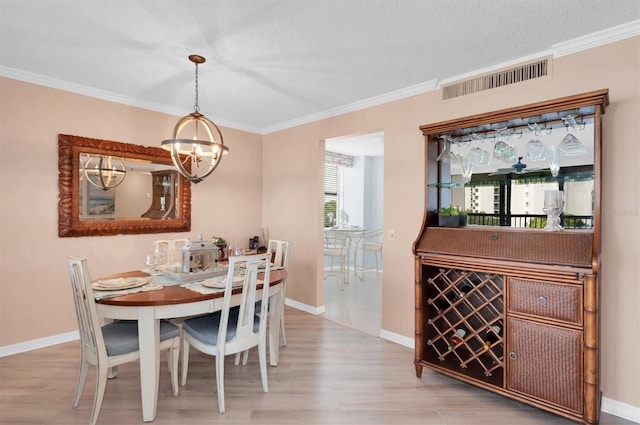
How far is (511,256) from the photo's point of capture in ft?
7.54

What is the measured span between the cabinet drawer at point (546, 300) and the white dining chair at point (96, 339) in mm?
2411

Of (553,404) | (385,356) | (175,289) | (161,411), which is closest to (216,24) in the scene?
(175,289)

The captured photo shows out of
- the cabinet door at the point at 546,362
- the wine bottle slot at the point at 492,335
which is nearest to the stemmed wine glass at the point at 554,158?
the cabinet door at the point at 546,362

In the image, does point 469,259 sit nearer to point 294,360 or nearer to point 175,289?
point 294,360

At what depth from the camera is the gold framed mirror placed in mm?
3375

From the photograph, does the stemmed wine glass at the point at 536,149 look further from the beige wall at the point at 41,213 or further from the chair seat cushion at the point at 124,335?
the beige wall at the point at 41,213

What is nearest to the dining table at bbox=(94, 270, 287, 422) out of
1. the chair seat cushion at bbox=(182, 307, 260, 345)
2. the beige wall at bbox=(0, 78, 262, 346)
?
the chair seat cushion at bbox=(182, 307, 260, 345)

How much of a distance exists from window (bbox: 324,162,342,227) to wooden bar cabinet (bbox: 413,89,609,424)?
451cm

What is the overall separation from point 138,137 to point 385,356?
3538 millimetres

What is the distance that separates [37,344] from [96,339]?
1838mm

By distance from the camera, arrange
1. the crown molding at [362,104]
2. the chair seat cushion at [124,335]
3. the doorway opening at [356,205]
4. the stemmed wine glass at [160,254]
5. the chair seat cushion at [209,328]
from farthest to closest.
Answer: the doorway opening at [356,205] → the crown molding at [362,104] → the stemmed wine glass at [160,254] → the chair seat cushion at [209,328] → the chair seat cushion at [124,335]

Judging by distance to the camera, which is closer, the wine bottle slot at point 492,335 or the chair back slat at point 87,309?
the chair back slat at point 87,309

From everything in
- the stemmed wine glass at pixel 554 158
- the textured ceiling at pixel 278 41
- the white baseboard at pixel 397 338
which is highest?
the textured ceiling at pixel 278 41

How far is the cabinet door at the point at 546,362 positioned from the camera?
205 cm
